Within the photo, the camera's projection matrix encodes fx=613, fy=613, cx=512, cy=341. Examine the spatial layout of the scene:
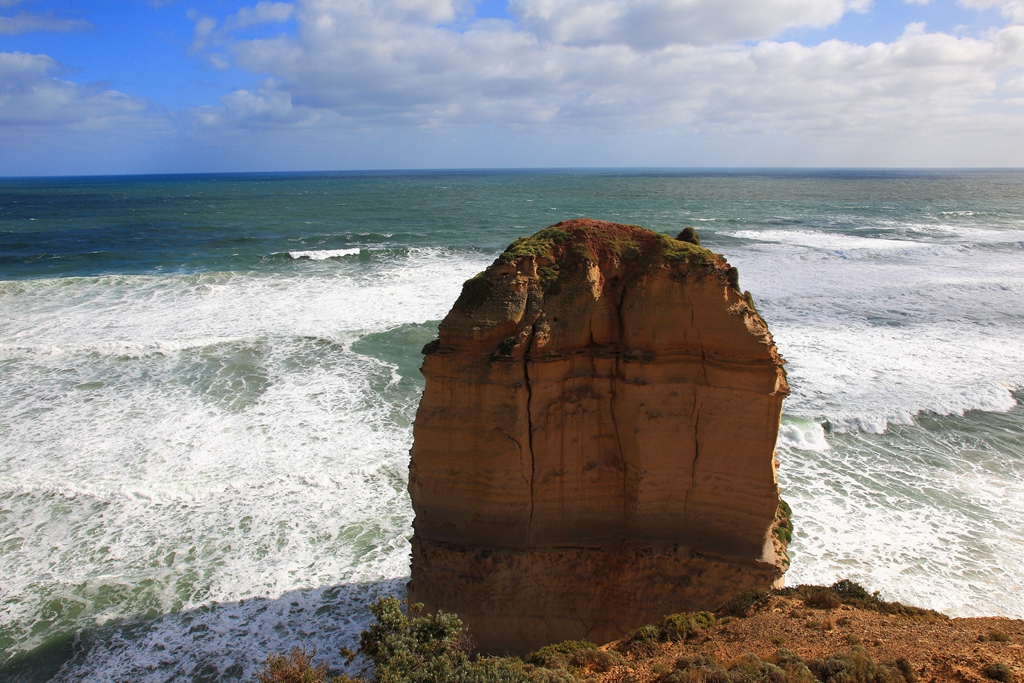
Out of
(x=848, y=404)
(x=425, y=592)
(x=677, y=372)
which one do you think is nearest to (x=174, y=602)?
(x=425, y=592)

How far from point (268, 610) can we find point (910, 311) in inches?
952

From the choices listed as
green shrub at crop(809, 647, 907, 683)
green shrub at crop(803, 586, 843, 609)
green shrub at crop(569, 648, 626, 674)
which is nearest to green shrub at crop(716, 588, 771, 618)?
green shrub at crop(803, 586, 843, 609)

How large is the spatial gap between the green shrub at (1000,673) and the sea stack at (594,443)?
2.18 meters

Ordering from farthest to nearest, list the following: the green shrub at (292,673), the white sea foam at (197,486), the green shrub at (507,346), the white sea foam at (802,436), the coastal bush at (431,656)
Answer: the white sea foam at (802,436)
the white sea foam at (197,486)
the green shrub at (507,346)
the green shrub at (292,673)
the coastal bush at (431,656)

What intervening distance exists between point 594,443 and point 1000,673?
417 centimetres

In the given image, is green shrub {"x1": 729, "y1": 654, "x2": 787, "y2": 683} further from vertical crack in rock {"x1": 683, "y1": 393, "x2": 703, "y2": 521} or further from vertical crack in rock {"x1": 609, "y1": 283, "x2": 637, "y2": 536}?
vertical crack in rock {"x1": 609, "y1": 283, "x2": 637, "y2": 536}

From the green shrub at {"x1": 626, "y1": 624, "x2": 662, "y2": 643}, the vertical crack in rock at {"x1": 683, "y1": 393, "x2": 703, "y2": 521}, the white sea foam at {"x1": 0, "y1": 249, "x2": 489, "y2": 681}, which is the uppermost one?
the vertical crack in rock at {"x1": 683, "y1": 393, "x2": 703, "y2": 521}

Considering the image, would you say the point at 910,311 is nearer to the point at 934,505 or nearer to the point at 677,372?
the point at 934,505

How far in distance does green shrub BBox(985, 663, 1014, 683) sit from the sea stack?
85.8 inches

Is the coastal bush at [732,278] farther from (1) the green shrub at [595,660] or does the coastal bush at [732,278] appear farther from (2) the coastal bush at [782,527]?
(1) the green shrub at [595,660]

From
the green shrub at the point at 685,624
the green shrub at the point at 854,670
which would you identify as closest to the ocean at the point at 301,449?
the green shrub at the point at 685,624

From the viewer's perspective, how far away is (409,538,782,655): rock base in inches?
287

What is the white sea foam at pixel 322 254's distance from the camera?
1388 inches

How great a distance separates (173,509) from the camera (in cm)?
1141
